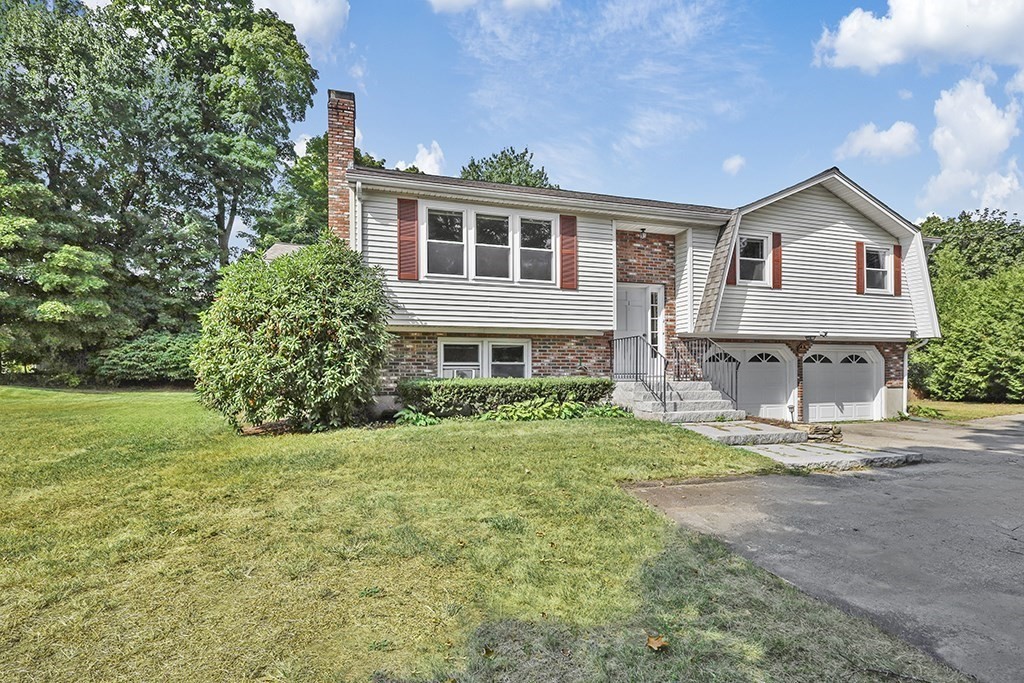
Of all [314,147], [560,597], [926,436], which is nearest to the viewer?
[560,597]

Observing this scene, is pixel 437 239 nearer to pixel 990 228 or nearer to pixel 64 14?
pixel 64 14

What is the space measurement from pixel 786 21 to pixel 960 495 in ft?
31.8

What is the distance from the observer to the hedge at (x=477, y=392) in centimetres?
913

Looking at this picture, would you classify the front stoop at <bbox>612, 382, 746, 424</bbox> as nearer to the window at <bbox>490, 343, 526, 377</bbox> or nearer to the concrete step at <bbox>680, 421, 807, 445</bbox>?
→ the concrete step at <bbox>680, 421, 807, 445</bbox>

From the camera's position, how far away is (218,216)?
23.4 meters

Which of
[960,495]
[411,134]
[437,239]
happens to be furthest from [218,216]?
[960,495]

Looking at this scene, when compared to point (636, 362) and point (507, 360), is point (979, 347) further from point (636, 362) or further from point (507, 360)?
point (507, 360)

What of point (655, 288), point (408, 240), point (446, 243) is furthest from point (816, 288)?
point (408, 240)

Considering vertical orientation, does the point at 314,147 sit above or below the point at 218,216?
above

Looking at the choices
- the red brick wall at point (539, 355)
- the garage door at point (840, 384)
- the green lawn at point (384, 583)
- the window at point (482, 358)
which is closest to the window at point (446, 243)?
the red brick wall at point (539, 355)

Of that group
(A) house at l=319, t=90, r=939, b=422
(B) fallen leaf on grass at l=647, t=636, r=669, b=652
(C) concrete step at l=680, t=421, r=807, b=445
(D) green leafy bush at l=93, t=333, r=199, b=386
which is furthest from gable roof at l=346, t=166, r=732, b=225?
Answer: (D) green leafy bush at l=93, t=333, r=199, b=386

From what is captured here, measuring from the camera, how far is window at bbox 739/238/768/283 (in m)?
11.6

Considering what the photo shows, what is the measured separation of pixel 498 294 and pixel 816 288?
8.06m

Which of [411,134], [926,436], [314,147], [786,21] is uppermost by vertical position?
[314,147]
